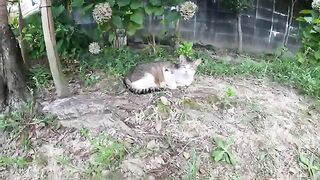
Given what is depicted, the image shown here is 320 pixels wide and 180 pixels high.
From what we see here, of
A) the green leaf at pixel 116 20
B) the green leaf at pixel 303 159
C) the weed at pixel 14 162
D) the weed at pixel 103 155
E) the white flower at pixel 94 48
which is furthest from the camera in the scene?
the white flower at pixel 94 48

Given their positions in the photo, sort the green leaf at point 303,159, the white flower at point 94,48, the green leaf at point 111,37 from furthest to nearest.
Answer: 1. the green leaf at point 111,37
2. the white flower at point 94,48
3. the green leaf at point 303,159

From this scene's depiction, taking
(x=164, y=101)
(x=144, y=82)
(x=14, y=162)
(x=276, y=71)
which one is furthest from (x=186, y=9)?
(x=14, y=162)

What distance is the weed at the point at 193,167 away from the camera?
2695mm

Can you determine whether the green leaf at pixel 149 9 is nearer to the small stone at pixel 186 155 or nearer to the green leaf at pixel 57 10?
the green leaf at pixel 57 10

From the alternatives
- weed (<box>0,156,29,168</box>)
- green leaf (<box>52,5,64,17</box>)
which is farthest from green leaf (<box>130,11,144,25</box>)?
weed (<box>0,156,29,168</box>)

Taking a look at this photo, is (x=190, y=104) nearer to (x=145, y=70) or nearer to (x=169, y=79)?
(x=169, y=79)

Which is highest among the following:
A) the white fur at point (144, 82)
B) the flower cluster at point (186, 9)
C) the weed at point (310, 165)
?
the flower cluster at point (186, 9)

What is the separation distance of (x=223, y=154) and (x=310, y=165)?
73 cm

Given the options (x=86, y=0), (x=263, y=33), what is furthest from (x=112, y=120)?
(x=263, y=33)

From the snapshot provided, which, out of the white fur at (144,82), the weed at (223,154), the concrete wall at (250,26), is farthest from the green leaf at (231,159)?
the concrete wall at (250,26)

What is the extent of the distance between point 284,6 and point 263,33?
59 centimetres

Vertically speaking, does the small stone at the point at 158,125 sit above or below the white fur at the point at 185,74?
below

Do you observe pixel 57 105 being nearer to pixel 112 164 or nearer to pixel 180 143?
pixel 112 164

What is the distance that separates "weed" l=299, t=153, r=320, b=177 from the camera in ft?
9.77
